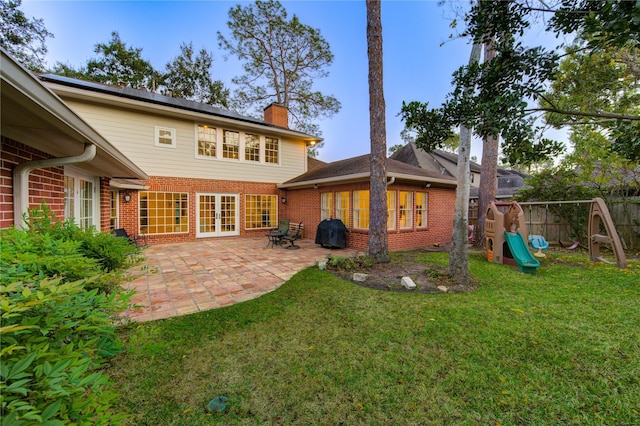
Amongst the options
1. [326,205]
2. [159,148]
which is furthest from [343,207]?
[159,148]

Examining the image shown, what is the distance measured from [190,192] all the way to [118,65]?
15.6m

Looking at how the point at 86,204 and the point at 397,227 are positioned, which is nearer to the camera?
the point at 86,204

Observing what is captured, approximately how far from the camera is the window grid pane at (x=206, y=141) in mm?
10875

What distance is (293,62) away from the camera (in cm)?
1834

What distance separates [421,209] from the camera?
9867mm

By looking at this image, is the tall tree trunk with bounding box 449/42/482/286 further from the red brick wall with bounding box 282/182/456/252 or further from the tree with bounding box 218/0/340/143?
the tree with bounding box 218/0/340/143

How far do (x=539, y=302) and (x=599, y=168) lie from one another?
8597 millimetres

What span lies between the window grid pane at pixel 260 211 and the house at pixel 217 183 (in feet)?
0.16

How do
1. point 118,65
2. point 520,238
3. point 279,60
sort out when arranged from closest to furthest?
point 520,238 → point 279,60 → point 118,65

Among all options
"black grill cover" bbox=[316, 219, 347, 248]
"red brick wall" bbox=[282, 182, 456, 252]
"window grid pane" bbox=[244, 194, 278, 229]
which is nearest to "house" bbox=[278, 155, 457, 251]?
"red brick wall" bbox=[282, 182, 456, 252]

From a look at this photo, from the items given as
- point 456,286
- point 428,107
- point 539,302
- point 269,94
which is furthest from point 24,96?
point 269,94

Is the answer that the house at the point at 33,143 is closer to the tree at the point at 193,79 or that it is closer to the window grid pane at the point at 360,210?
the window grid pane at the point at 360,210

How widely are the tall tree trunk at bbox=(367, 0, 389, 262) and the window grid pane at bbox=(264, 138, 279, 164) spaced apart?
7.21 metres

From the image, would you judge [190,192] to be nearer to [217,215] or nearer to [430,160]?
[217,215]
